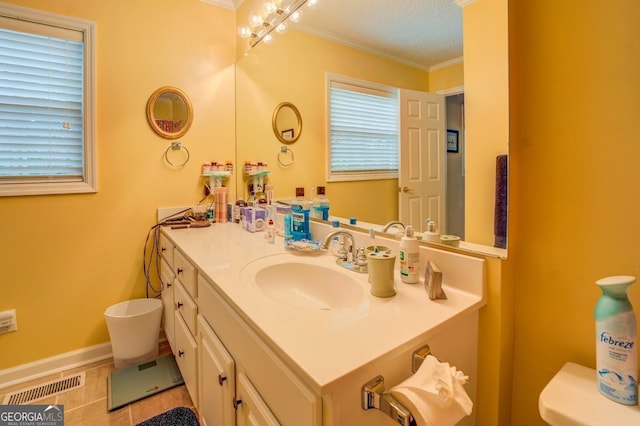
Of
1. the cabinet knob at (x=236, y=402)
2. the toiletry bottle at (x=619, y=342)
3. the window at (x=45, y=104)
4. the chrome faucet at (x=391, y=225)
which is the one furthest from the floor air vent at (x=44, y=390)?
the toiletry bottle at (x=619, y=342)

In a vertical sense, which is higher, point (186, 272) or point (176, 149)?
point (176, 149)

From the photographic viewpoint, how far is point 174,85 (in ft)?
6.82

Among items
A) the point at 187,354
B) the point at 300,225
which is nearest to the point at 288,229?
the point at 300,225

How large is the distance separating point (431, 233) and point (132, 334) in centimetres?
174

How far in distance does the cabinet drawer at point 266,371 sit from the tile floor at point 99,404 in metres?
0.83

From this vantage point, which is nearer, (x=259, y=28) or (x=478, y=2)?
(x=478, y=2)

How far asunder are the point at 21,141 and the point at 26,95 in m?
0.25

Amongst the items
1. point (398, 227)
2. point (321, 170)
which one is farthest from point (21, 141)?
point (398, 227)

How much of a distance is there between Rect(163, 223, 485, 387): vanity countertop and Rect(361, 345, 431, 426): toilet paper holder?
61 millimetres

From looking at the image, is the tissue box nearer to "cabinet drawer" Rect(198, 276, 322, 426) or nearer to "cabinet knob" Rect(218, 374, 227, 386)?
"cabinet drawer" Rect(198, 276, 322, 426)

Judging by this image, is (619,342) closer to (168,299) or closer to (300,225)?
(300,225)

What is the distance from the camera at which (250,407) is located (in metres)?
0.83

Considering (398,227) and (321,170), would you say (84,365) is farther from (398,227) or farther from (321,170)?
(398,227)

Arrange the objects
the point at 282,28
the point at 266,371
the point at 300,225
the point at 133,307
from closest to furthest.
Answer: the point at 266,371 < the point at 300,225 < the point at 282,28 < the point at 133,307
